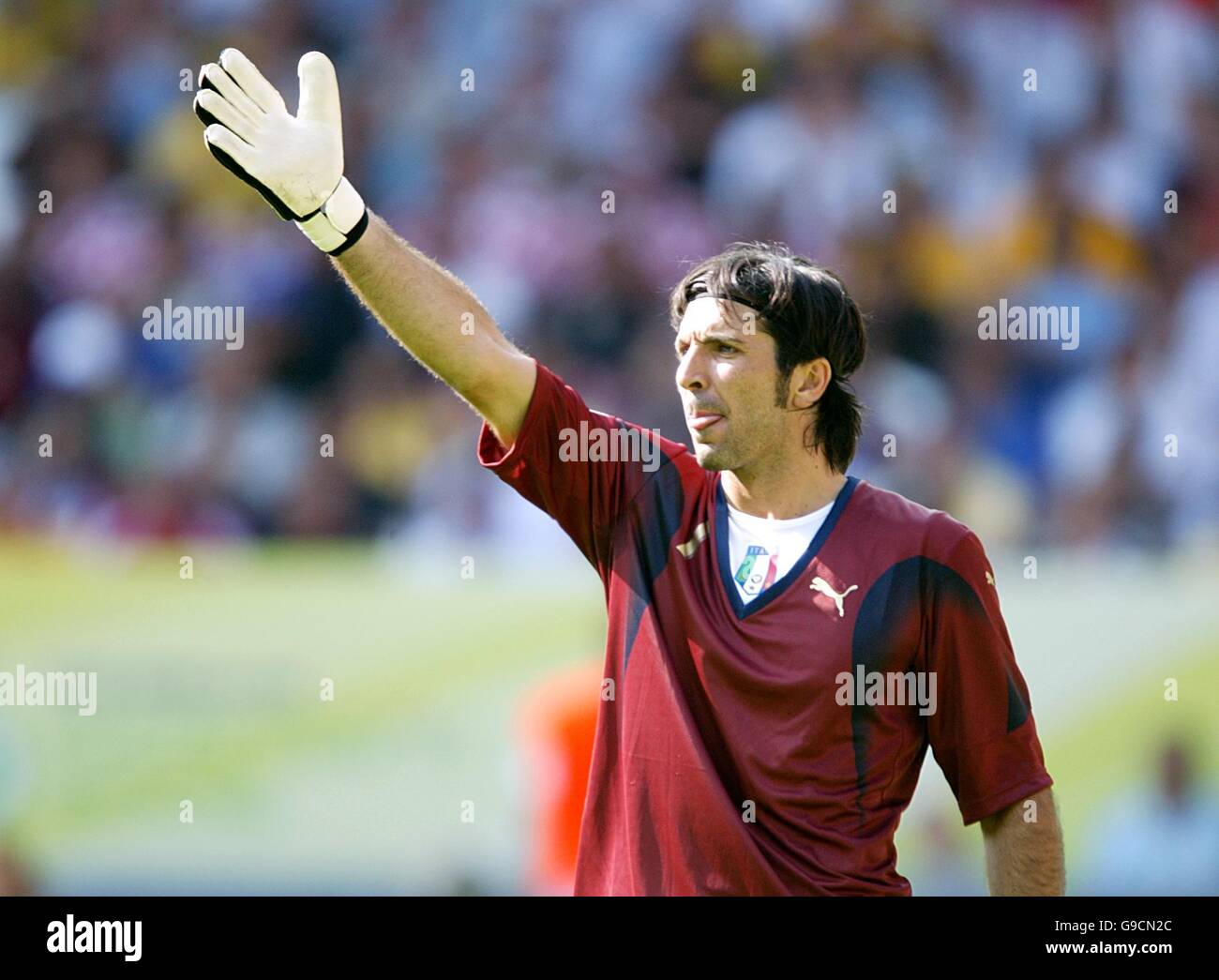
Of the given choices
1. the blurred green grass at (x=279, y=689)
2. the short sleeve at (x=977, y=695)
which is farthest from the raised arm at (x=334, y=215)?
the blurred green grass at (x=279, y=689)

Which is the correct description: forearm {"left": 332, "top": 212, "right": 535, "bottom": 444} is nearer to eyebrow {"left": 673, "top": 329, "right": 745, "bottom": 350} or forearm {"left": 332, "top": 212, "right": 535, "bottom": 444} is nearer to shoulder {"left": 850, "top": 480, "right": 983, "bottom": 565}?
eyebrow {"left": 673, "top": 329, "right": 745, "bottom": 350}

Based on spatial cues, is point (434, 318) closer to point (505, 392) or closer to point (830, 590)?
point (505, 392)

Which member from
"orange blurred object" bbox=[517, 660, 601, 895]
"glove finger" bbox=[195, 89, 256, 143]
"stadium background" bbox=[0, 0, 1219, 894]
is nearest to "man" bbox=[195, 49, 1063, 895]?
"glove finger" bbox=[195, 89, 256, 143]

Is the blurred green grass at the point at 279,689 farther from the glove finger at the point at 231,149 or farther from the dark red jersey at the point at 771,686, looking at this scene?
the glove finger at the point at 231,149

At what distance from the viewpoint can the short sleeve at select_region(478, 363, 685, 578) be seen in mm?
3756

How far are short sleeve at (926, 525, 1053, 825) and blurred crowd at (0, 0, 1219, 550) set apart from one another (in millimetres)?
3879

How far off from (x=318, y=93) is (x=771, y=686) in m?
1.60

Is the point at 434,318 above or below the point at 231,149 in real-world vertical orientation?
below

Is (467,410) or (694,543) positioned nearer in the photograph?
Answer: (694,543)

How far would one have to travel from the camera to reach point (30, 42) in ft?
33.2

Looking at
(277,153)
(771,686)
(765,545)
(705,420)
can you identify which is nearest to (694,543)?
(765,545)

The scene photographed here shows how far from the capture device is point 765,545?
380 cm

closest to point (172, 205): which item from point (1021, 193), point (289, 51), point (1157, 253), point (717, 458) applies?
point (289, 51)
